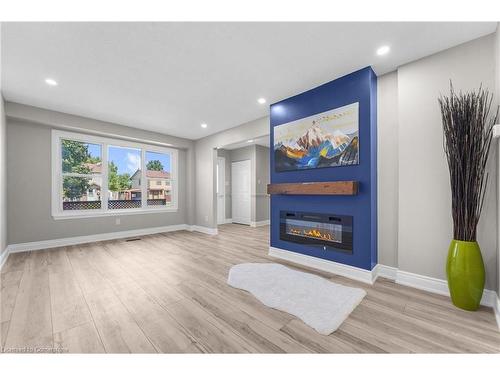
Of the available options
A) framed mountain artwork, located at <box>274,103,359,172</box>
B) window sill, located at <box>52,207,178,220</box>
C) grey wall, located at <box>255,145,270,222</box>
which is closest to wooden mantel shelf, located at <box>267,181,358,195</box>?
framed mountain artwork, located at <box>274,103,359,172</box>

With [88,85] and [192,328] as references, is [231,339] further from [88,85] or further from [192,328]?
[88,85]

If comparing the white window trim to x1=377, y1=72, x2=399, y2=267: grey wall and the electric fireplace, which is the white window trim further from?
x1=377, y1=72, x2=399, y2=267: grey wall

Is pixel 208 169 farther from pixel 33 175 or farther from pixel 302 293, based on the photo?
pixel 302 293

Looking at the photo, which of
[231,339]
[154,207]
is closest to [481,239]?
[231,339]

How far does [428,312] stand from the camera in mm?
1761

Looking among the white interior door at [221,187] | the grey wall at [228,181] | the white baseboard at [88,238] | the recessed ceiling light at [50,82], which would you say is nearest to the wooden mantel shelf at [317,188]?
the white baseboard at [88,238]

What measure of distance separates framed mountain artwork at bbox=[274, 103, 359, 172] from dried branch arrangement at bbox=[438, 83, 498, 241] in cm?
85

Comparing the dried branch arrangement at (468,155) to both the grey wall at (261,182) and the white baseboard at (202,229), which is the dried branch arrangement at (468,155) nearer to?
the white baseboard at (202,229)

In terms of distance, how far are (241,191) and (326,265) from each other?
4.47m

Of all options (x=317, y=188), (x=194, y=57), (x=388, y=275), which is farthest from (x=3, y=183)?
(x=388, y=275)

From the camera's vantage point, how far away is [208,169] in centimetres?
534

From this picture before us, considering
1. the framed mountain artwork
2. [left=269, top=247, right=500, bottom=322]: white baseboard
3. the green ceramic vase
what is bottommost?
[left=269, top=247, right=500, bottom=322]: white baseboard

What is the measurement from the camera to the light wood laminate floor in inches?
54.7
